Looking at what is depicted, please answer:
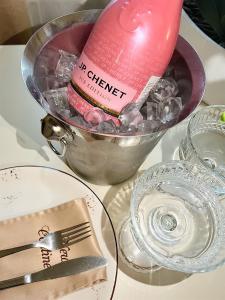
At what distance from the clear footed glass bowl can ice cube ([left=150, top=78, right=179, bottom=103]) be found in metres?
0.09

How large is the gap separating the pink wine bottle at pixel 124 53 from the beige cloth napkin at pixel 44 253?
0.13 metres

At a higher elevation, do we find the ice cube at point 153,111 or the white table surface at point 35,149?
the ice cube at point 153,111

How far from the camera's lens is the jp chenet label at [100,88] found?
0.43 m

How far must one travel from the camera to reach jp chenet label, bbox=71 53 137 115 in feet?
1.40

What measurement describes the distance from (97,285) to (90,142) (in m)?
0.16

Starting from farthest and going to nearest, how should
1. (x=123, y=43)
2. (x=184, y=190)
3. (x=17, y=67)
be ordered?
1. (x=17, y=67)
2. (x=184, y=190)
3. (x=123, y=43)

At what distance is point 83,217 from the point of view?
486 mm

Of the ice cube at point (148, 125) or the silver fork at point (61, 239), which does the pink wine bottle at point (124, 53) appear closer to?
the ice cube at point (148, 125)

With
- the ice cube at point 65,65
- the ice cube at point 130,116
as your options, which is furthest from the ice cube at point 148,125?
the ice cube at point 65,65

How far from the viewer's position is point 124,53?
421 millimetres

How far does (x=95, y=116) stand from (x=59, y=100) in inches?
2.0

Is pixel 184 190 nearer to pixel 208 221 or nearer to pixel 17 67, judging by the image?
pixel 208 221

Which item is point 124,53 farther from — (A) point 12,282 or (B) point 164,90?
(A) point 12,282

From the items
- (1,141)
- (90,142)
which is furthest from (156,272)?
(1,141)
